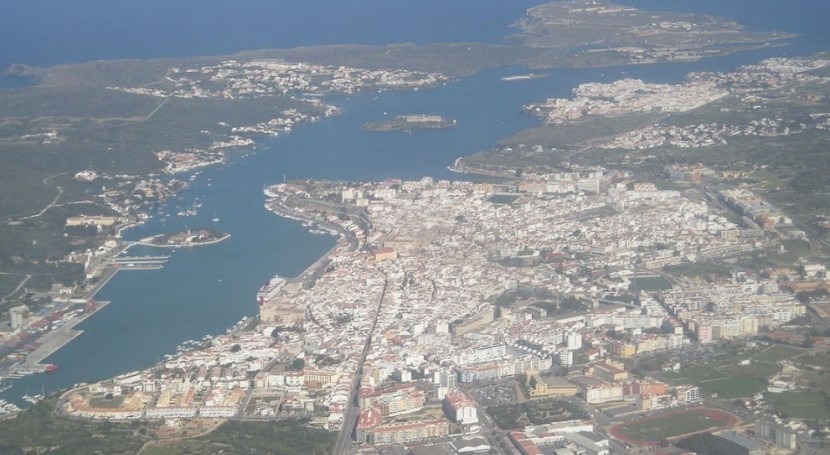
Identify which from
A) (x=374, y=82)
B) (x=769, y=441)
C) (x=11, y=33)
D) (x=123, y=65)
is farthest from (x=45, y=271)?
(x=11, y=33)

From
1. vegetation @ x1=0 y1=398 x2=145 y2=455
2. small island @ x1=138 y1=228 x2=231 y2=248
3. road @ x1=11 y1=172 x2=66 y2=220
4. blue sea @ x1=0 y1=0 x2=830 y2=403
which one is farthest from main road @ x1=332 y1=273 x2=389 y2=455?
road @ x1=11 y1=172 x2=66 y2=220

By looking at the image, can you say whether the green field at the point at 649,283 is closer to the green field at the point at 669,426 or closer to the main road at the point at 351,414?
the main road at the point at 351,414

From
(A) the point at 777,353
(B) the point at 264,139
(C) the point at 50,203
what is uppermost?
(C) the point at 50,203

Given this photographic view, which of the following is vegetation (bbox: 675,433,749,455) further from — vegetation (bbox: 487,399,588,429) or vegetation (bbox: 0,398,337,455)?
vegetation (bbox: 0,398,337,455)

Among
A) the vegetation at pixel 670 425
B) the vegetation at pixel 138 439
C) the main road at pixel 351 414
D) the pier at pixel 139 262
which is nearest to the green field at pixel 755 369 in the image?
the vegetation at pixel 670 425

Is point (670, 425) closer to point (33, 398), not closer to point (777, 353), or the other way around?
point (777, 353)

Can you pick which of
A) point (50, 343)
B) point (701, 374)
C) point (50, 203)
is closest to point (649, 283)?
point (701, 374)

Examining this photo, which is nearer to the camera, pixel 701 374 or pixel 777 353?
pixel 701 374
